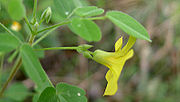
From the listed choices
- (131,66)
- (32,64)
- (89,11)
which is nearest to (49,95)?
(32,64)

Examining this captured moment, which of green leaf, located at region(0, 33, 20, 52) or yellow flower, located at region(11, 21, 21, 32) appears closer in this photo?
green leaf, located at region(0, 33, 20, 52)

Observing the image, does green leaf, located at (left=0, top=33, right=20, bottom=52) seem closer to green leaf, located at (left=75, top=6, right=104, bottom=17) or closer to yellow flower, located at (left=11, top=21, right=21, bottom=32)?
green leaf, located at (left=75, top=6, right=104, bottom=17)

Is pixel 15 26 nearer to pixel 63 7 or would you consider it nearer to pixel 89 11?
pixel 63 7

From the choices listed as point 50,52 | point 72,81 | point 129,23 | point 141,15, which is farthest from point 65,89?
point 141,15

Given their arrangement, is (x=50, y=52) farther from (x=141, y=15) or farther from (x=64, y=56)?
(x=141, y=15)

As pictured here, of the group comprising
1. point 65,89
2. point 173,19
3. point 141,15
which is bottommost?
point 173,19

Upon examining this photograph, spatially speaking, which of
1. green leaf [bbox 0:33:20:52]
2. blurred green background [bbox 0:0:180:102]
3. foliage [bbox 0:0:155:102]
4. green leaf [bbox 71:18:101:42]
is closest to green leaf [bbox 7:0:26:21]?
foliage [bbox 0:0:155:102]
